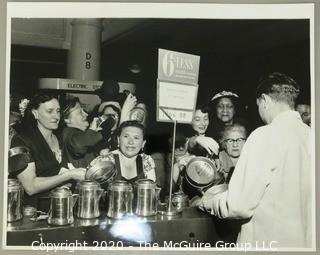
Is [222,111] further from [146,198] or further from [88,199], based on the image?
[88,199]

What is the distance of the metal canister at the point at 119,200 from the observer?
910 millimetres

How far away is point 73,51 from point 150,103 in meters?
0.21

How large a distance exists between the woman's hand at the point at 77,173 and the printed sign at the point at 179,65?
0.28 metres

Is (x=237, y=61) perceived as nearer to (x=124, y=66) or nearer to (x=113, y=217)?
(x=124, y=66)

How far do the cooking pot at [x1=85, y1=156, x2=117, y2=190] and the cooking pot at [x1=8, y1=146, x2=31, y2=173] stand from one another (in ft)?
0.48

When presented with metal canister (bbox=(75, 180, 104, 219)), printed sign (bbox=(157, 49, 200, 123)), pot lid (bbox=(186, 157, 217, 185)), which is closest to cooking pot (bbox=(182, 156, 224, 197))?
pot lid (bbox=(186, 157, 217, 185))

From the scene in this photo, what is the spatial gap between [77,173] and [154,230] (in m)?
0.22

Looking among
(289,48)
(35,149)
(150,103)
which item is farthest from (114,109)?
(289,48)

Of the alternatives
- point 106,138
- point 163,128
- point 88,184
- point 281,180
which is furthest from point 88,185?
point 281,180

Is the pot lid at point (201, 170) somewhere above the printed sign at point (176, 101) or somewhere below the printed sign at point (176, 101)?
below

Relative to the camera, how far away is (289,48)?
923mm

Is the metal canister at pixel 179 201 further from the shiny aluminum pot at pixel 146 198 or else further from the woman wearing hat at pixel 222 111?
the woman wearing hat at pixel 222 111

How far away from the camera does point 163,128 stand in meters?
0.92

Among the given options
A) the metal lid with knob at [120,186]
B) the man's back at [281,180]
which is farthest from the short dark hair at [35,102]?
the man's back at [281,180]
